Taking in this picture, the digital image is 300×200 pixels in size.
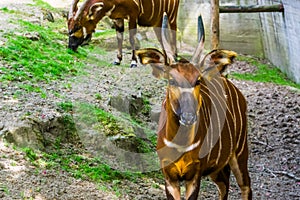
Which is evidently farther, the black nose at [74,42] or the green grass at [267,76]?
the green grass at [267,76]

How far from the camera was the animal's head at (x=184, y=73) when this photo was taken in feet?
11.7

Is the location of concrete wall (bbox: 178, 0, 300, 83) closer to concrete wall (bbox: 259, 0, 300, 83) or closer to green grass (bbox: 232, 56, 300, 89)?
concrete wall (bbox: 259, 0, 300, 83)

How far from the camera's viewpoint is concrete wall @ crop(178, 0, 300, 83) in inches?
379

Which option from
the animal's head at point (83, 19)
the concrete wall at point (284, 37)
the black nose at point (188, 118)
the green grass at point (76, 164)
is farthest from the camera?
the concrete wall at point (284, 37)

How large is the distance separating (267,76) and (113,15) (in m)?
3.41

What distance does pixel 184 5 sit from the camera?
42.6 feet

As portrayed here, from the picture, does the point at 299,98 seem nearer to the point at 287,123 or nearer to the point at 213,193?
the point at 287,123

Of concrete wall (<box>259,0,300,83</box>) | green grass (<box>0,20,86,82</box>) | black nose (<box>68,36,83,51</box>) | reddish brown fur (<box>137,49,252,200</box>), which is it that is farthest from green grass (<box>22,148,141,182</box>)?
concrete wall (<box>259,0,300,83</box>)

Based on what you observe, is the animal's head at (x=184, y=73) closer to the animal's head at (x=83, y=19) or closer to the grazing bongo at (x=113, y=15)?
the grazing bongo at (x=113, y=15)

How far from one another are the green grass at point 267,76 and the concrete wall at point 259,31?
0.12m

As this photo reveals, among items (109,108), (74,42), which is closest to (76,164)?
(109,108)

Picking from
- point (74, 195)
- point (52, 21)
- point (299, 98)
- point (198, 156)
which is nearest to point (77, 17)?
point (52, 21)

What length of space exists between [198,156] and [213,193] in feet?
6.19

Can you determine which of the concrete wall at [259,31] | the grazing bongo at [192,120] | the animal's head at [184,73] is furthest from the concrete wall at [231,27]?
the animal's head at [184,73]
